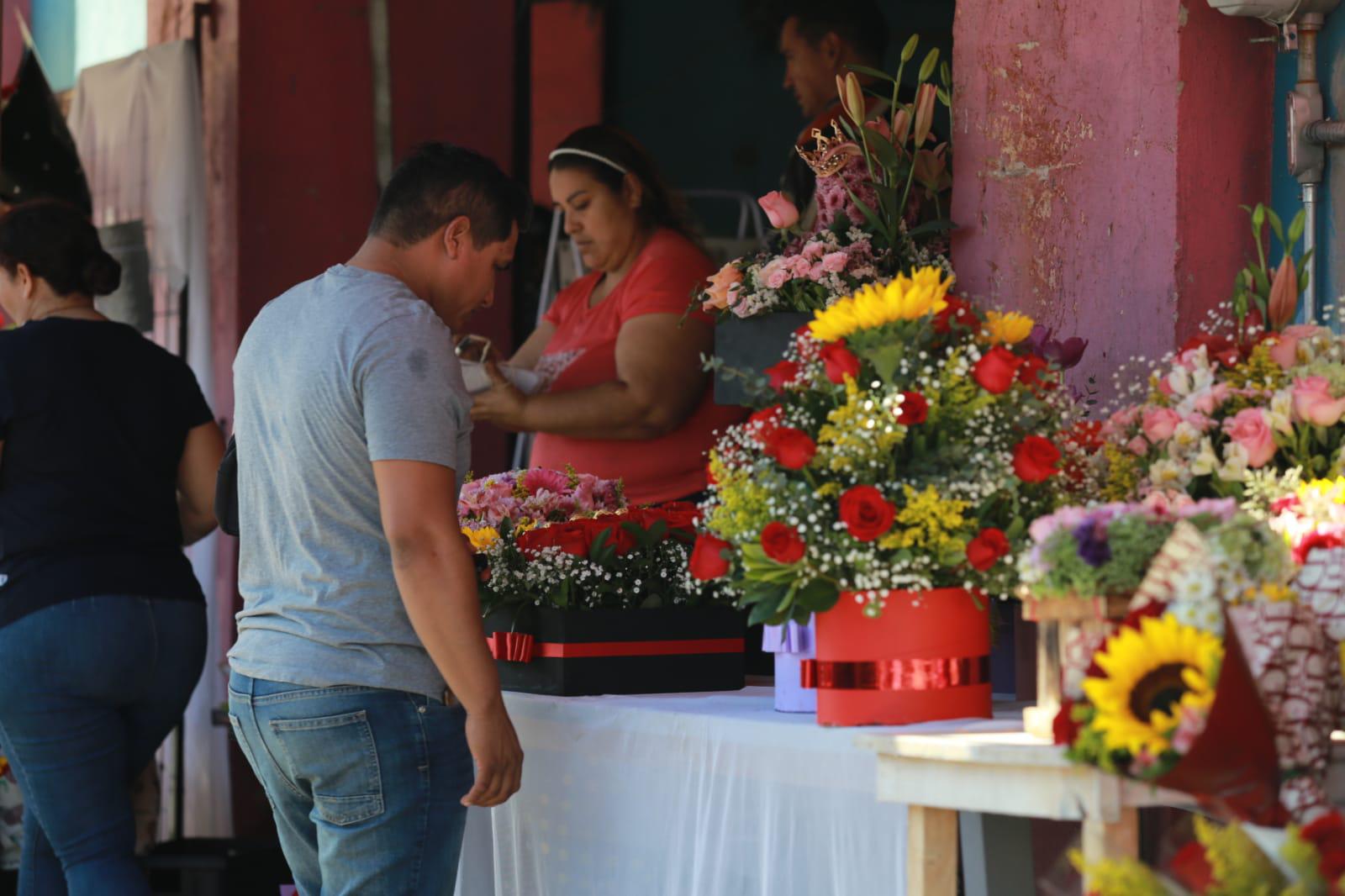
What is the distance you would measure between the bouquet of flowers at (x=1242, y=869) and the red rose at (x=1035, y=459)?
64cm

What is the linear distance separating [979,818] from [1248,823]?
48 cm

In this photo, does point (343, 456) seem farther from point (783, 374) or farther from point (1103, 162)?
point (1103, 162)

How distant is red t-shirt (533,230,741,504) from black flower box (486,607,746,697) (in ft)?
3.16

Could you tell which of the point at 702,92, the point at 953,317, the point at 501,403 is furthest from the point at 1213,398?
the point at 702,92

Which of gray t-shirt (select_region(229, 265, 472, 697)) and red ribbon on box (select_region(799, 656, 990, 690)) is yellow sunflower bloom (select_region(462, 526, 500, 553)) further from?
red ribbon on box (select_region(799, 656, 990, 690))

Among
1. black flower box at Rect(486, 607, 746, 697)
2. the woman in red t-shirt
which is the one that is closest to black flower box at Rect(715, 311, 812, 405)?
black flower box at Rect(486, 607, 746, 697)

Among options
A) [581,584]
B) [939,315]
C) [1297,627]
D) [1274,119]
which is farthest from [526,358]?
[1297,627]

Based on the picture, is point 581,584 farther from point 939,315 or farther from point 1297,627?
point 1297,627

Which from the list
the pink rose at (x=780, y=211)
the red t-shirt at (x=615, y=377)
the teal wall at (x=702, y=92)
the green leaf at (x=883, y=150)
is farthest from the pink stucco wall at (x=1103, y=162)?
the teal wall at (x=702, y=92)

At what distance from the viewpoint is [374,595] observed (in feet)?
7.69

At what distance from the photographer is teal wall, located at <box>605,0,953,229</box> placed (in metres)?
6.26

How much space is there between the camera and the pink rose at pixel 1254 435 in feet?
7.45

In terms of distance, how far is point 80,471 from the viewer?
3.42 metres

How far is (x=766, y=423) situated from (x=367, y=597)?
1.94 feet
